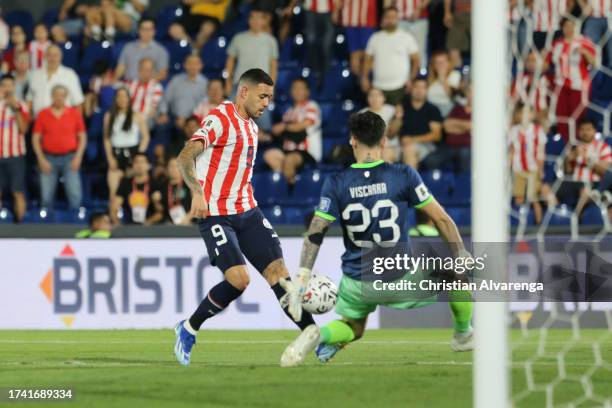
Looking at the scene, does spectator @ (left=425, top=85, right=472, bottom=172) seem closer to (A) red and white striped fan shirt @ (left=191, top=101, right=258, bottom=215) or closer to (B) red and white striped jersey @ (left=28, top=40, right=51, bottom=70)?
(B) red and white striped jersey @ (left=28, top=40, right=51, bottom=70)

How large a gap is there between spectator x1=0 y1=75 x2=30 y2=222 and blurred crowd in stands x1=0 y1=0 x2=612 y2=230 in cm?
2

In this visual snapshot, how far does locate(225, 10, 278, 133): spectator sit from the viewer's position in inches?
609

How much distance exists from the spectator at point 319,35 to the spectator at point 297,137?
3.06 ft

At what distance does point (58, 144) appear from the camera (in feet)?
49.2

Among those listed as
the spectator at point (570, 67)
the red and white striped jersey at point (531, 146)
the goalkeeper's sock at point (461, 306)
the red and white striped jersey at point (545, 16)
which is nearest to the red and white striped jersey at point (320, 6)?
the spectator at point (570, 67)

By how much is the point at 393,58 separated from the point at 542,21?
16.9 ft

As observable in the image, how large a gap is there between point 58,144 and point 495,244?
1036cm

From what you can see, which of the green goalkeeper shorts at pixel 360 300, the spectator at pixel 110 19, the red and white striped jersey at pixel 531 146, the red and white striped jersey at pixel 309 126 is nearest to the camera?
the green goalkeeper shorts at pixel 360 300

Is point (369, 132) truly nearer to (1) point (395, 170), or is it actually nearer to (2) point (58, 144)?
(1) point (395, 170)

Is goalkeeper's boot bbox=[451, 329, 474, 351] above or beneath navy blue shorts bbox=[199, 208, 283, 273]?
beneath

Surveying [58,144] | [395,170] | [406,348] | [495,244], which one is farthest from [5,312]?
[495,244]

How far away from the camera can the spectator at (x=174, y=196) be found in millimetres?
14055

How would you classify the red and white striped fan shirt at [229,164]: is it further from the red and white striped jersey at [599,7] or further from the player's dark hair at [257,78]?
the red and white striped jersey at [599,7]

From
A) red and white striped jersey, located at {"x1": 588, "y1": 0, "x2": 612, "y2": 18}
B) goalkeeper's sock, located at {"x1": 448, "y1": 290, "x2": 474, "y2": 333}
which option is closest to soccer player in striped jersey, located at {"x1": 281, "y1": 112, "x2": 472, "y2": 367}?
goalkeeper's sock, located at {"x1": 448, "y1": 290, "x2": 474, "y2": 333}
